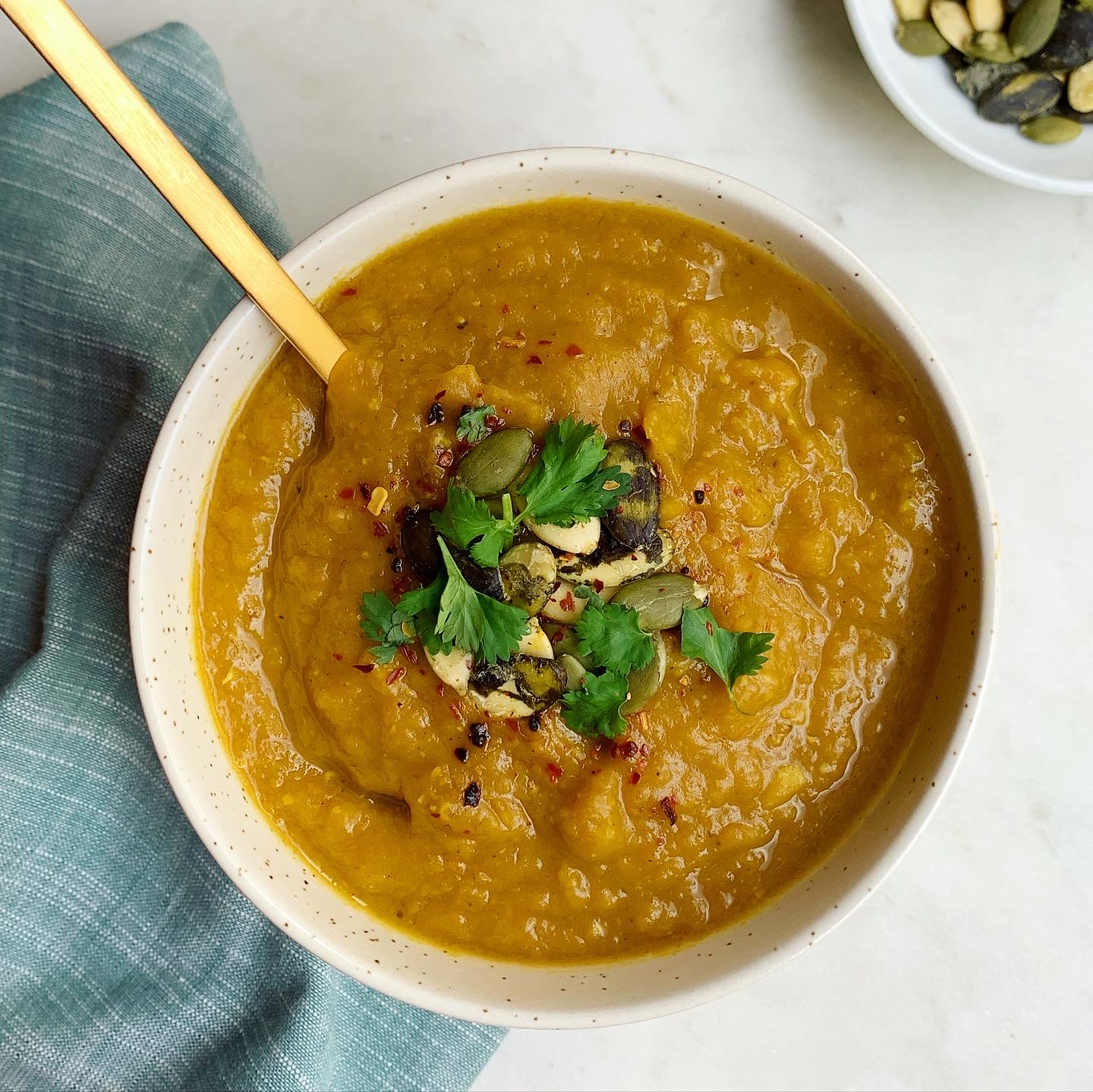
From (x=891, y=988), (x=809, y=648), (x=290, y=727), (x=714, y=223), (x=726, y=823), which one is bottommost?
(x=891, y=988)

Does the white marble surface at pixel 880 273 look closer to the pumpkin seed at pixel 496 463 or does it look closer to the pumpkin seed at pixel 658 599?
the pumpkin seed at pixel 496 463

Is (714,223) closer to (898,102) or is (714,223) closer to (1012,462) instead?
(898,102)

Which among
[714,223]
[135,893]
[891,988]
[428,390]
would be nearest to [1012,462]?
[714,223]

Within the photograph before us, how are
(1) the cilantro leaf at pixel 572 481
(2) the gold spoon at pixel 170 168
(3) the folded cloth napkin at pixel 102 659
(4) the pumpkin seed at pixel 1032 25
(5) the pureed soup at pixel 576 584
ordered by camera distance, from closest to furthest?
(2) the gold spoon at pixel 170 168
(1) the cilantro leaf at pixel 572 481
(5) the pureed soup at pixel 576 584
(3) the folded cloth napkin at pixel 102 659
(4) the pumpkin seed at pixel 1032 25

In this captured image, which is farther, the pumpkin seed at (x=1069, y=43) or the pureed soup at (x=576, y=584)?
the pumpkin seed at (x=1069, y=43)

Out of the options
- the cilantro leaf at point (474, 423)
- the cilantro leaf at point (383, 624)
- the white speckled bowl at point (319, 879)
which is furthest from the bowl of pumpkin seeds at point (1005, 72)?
the cilantro leaf at point (383, 624)

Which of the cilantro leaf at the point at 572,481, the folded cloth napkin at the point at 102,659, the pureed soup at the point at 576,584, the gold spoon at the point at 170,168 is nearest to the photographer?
the gold spoon at the point at 170,168

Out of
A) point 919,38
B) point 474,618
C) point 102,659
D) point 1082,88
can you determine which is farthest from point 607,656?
point 1082,88

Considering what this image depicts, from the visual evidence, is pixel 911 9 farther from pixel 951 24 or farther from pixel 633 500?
pixel 633 500
